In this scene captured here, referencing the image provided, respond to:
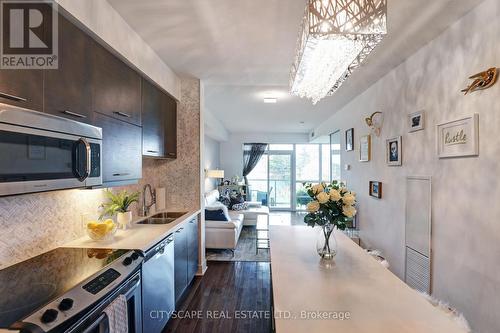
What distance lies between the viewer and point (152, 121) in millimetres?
2754

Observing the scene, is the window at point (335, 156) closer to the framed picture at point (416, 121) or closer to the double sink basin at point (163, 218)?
the framed picture at point (416, 121)

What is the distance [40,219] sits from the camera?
165 centimetres

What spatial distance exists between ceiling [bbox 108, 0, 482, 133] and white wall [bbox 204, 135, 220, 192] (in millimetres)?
3336

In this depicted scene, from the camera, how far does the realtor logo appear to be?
1.16 m

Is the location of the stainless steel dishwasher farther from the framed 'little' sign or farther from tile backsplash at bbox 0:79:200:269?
the framed 'little' sign

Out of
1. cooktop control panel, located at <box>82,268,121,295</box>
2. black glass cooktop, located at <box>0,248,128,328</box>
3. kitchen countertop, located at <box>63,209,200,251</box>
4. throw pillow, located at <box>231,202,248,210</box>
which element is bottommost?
throw pillow, located at <box>231,202,248,210</box>

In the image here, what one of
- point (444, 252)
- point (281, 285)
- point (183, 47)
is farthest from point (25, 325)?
point (444, 252)

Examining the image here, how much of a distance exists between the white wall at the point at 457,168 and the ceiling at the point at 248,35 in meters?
0.20

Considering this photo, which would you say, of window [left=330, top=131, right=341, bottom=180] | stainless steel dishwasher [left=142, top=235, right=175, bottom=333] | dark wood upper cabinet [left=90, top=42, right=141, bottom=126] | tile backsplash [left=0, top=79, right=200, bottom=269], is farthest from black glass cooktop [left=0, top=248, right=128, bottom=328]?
window [left=330, top=131, right=341, bottom=180]

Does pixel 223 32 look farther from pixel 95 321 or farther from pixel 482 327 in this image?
pixel 482 327

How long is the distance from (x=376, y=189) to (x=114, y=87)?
10.4 ft

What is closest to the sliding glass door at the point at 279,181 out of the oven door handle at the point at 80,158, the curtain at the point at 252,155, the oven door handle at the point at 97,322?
the curtain at the point at 252,155

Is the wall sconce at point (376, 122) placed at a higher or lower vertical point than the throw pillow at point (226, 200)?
higher

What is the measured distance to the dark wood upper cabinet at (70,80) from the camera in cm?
136
